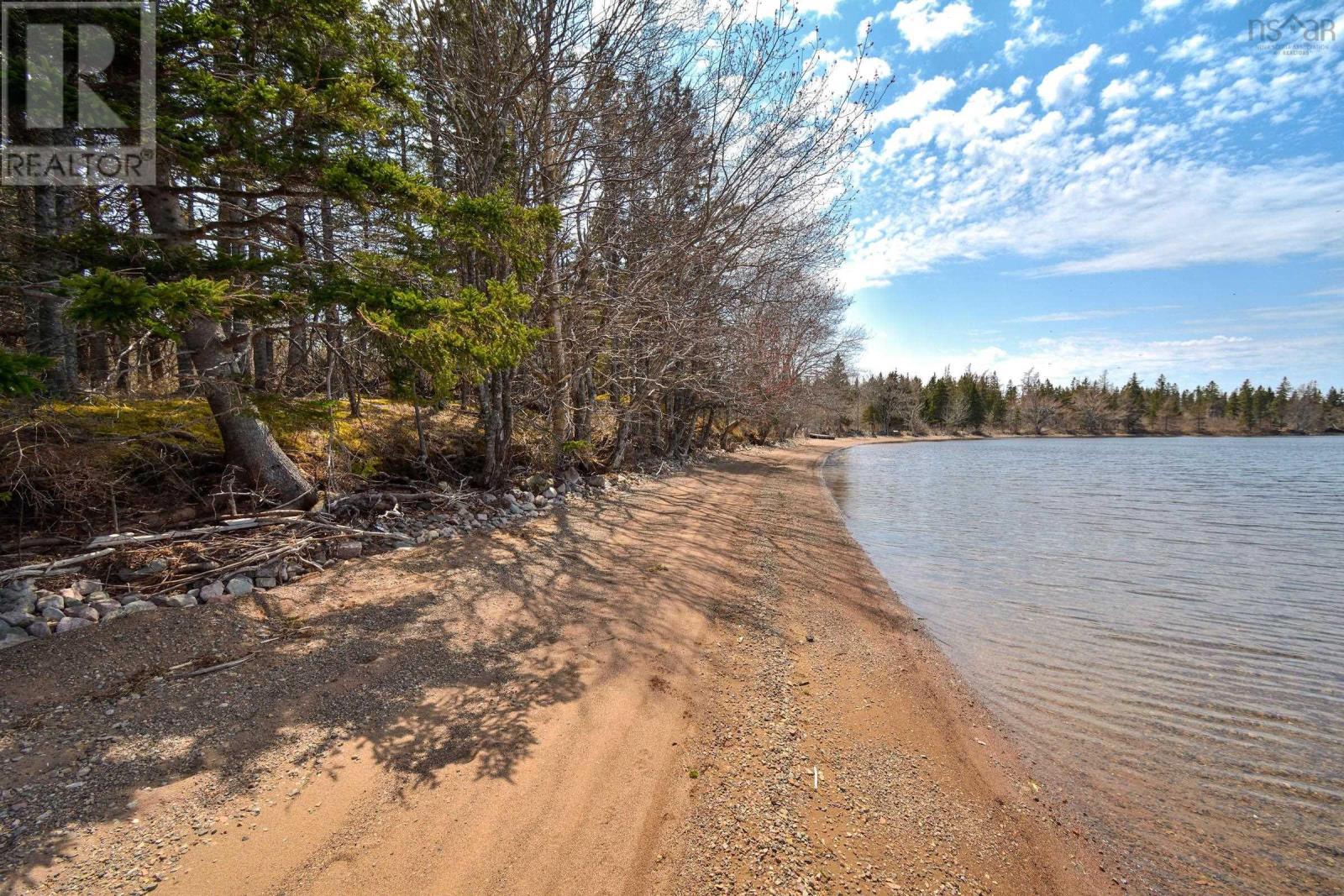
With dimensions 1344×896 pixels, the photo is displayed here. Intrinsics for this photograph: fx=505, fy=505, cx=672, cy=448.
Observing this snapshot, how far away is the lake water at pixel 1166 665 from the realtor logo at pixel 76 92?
8058mm

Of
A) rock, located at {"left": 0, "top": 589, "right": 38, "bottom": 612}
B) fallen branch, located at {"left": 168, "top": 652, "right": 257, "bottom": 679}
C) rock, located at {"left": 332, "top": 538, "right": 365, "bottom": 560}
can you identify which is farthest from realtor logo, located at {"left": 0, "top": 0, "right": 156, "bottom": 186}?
fallen branch, located at {"left": 168, "top": 652, "right": 257, "bottom": 679}

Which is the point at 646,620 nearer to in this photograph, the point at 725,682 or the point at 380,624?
the point at 725,682

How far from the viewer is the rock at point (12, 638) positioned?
307 cm

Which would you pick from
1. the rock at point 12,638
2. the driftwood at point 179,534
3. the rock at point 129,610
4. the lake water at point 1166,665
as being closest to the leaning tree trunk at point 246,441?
the driftwood at point 179,534

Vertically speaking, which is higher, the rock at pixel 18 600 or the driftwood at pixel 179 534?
the driftwood at pixel 179 534

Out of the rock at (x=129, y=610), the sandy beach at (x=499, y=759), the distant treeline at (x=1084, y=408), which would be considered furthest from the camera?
the distant treeline at (x=1084, y=408)

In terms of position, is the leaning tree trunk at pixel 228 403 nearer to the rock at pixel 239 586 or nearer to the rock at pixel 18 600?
the rock at pixel 239 586

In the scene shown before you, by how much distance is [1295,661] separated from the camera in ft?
16.1

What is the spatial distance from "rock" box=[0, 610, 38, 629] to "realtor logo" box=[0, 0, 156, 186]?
3.27 meters

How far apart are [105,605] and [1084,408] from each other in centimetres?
10825

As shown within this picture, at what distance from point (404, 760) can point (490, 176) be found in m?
8.28

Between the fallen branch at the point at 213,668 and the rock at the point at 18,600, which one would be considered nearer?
the fallen branch at the point at 213,668

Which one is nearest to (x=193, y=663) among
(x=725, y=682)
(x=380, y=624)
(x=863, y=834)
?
(x=380, y=624)

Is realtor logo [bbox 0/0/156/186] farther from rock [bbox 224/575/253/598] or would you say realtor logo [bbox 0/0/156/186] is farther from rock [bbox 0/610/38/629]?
rock [bbox 224/575/253/598]
